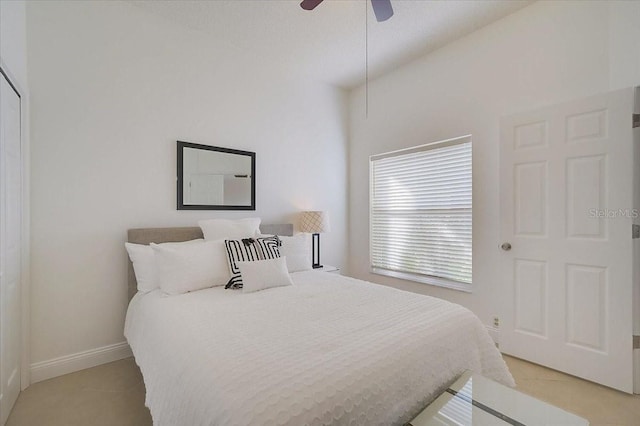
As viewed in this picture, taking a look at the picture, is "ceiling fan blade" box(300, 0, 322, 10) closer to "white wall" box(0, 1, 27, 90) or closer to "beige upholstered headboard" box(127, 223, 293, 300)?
"white wall" box(0, 1, 27, 90)

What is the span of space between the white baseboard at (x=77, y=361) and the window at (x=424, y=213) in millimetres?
2780

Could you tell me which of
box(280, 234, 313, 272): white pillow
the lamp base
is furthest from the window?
box(280, 234, 313, 272): white pillow

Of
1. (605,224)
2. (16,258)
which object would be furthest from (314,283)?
(605,224)

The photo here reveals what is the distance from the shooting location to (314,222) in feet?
10.9

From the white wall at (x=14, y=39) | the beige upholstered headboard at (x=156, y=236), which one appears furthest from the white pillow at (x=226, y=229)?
the white wall at (x=14, y=39)

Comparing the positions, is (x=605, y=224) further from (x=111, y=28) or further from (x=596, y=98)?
(x=111, y=28)

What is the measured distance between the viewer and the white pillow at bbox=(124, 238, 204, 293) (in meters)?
2.17

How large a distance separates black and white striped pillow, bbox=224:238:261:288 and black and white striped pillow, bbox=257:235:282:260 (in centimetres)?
4

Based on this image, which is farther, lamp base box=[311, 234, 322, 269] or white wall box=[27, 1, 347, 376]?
lamp base box=[311, 234, 322, 269]

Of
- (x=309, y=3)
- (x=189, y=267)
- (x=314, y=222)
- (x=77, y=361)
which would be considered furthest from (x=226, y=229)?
(x=309, y=3)

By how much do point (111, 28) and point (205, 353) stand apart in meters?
2.68

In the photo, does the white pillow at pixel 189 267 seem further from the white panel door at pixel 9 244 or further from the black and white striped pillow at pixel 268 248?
the white panel door at pixel 9 244

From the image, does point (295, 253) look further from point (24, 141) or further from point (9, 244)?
point (24, 141)

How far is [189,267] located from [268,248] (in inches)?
23.5
